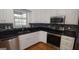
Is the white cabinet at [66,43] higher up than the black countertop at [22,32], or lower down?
lower down

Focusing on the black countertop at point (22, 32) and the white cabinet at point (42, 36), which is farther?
the white cabinet at point (42, 36)

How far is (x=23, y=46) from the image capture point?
0.80m

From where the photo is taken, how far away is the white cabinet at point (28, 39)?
80cm

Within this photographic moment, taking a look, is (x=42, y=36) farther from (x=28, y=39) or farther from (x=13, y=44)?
(x=13, y=44)

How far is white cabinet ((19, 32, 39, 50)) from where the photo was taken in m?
0.80

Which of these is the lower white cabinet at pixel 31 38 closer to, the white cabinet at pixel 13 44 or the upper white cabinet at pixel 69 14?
the white cabinet at pixel 13 44

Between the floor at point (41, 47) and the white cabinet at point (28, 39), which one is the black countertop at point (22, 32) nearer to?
the white cabinet at point (28, 39)

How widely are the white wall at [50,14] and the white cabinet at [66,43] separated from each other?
173mm

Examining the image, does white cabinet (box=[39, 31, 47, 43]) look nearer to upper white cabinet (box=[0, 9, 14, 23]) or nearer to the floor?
the floor

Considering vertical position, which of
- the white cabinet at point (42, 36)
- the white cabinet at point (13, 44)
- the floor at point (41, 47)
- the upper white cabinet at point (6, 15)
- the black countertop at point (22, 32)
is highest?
the upper white cabinet at point (6, 15)

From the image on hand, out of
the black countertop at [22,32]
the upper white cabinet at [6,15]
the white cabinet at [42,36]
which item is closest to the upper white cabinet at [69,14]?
the black countertop at [22,32]

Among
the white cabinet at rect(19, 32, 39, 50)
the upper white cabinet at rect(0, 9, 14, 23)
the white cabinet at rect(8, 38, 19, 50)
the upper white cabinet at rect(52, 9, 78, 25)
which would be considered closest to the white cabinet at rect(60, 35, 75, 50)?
the upper white cabinet at rect(52, 9, 78, 25)
